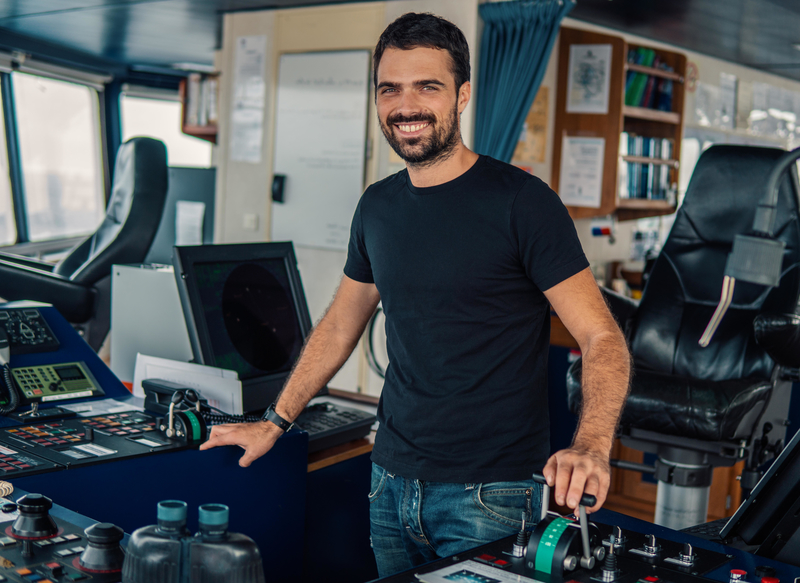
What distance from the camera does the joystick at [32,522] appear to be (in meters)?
1.06

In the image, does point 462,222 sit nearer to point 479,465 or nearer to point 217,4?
point 479,465

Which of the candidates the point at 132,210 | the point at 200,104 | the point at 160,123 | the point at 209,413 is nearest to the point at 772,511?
the point at 209,413

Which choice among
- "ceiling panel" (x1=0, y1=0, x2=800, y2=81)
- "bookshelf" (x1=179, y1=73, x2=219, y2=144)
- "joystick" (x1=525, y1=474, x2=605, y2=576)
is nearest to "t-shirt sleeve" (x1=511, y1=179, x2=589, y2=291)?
"joystick" (x1=525, y1=474, x2=605, y2=576)

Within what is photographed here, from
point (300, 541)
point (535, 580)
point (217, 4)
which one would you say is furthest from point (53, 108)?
point (535, 580)

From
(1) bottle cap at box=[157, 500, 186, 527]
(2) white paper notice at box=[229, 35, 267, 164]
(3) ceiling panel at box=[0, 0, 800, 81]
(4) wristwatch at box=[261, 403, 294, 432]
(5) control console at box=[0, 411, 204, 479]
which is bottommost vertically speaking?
(5) control console at box=[0, 411, 204, 479]

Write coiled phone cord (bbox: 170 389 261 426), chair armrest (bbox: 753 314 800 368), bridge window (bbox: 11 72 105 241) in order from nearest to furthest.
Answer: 1. coiled phone cord (bbox: 170 389 261 426)
2. chair armrest (bbox: 753 314 800 368)
3. bridge window (bbox: 11 72 105 241)

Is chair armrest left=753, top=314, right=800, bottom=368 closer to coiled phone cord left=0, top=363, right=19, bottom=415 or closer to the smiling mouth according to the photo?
the smiling mouth

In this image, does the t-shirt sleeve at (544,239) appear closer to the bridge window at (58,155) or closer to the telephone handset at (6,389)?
the telephone handset at (6,389)

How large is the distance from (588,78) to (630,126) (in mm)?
702

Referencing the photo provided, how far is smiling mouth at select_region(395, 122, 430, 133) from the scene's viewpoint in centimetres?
144

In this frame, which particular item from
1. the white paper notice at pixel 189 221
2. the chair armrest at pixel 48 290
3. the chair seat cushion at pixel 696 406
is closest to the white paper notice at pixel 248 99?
the white paper notice at pixel 189 221

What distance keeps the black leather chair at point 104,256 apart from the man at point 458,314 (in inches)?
111

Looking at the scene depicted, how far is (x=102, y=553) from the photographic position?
101 cm

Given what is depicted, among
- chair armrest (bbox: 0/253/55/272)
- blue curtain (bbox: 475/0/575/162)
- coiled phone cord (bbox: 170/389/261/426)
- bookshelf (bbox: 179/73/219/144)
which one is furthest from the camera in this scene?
bookshelf (bbox: 179/73/219/144)
